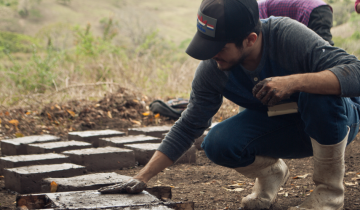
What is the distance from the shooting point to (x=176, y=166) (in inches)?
140

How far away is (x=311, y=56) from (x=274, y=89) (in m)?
0.34

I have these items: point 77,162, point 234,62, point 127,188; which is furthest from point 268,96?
point 77,162

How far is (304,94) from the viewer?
1.93 metres

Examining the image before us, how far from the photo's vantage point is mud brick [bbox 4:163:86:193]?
267 cm

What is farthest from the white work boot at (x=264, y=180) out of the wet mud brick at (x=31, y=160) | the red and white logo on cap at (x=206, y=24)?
the wet mud brick at (x=31, y=160)

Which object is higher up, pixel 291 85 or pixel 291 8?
pixel 291 8

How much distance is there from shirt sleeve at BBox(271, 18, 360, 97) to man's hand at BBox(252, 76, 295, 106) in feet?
0.76

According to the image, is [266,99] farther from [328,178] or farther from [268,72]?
[328,178]

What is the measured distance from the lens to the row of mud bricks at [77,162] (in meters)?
2.00

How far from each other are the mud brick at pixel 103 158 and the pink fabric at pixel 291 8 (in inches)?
76.7

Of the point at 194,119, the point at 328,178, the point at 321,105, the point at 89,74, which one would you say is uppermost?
the point at 321,105

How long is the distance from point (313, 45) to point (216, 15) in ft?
1.79

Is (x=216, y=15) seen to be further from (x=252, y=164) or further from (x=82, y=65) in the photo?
(x=82, y=65)

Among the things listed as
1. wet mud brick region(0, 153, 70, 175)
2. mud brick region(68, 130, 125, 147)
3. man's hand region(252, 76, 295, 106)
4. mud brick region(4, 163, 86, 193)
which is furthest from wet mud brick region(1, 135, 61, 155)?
man's hand region(252, 76, 295, 106)
